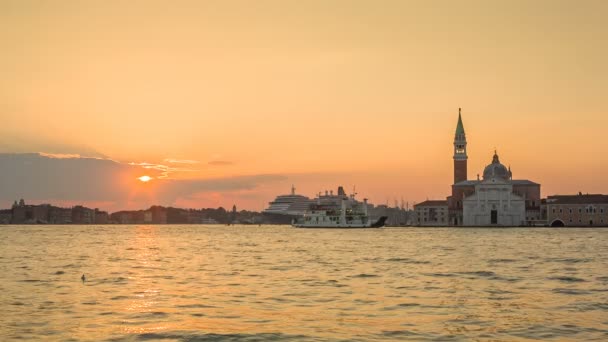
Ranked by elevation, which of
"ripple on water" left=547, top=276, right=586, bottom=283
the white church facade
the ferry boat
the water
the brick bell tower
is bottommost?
the water

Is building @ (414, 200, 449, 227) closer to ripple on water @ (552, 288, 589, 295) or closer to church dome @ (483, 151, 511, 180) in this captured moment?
church dome @ (483, 151, 511, 180)

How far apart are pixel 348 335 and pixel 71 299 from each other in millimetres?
10733

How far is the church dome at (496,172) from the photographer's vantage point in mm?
175750

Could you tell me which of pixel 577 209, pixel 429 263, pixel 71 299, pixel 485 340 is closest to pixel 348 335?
pixel 485 340

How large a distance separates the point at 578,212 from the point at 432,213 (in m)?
38.9

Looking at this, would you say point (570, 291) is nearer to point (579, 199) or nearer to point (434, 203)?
point (579, 199)

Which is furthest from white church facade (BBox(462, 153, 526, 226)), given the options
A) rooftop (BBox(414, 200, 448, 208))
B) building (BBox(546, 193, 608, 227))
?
rooftop (BBox(414, 200, 448, 208))

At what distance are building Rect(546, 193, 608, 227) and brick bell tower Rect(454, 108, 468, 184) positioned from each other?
2730cm

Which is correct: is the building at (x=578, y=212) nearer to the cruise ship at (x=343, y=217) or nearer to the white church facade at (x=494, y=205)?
the white church facade at (x=494, y=205)

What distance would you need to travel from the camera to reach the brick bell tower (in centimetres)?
18950

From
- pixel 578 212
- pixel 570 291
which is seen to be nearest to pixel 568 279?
pixel 570 291

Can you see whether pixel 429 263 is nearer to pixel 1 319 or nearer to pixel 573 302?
pixel 573 302

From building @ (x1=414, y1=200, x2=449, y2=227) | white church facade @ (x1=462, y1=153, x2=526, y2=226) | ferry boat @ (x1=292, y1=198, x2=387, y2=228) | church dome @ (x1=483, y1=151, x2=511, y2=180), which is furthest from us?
building @ (x1=414, y1=200, x2=449, y2=227)

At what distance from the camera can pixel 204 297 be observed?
963 inches
